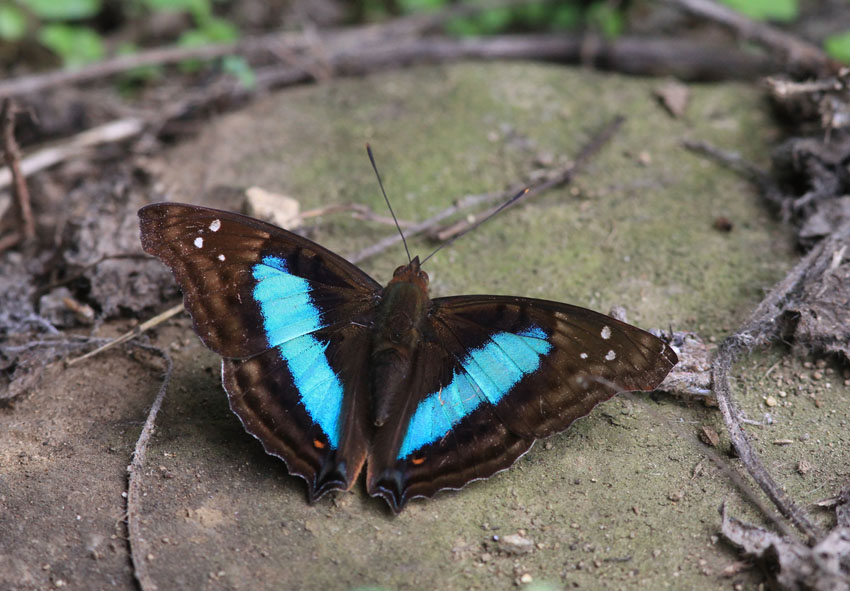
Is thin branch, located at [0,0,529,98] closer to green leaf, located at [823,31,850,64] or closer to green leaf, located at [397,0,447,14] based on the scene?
green leaf, located at [397,0,447,14]

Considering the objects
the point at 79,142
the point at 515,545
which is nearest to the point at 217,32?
the point at 79,142

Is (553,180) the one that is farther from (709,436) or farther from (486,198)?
(709,436)

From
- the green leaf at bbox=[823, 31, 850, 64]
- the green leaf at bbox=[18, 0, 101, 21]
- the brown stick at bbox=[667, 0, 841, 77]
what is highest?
the green leaf at bbox=[823, 31, 850, 64]

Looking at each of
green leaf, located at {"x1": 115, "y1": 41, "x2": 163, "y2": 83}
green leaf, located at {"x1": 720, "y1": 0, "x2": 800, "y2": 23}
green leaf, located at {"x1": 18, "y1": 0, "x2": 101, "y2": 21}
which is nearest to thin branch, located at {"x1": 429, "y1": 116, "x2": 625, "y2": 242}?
green leaf, located at {"x1": 720, "y1": 0, "x2": 800, "y2": 23}

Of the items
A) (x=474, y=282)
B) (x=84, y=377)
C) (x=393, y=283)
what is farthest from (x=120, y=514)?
(x=474, y=282)

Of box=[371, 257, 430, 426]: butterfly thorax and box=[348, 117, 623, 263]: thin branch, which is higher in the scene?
box=[371, 257, 430, 426]: butterfly thorax

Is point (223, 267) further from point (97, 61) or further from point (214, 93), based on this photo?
point (97, 61)

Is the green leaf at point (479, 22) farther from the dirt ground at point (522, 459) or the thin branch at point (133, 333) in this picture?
the thin branch at point (133, 333)

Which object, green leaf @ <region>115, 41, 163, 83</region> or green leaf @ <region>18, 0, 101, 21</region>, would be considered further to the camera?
green leaf @ <region>115, 41, 163, 83</region>
